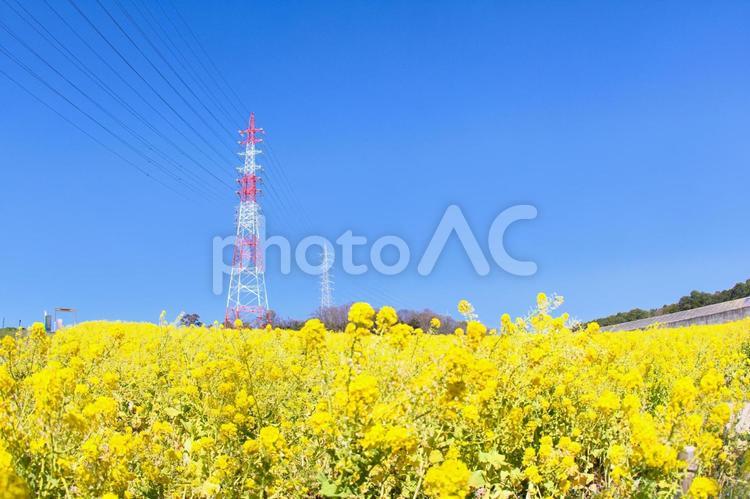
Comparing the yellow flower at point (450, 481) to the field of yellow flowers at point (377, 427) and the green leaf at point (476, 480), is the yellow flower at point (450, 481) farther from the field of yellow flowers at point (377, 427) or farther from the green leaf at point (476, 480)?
the green leaf at point (476, 480)

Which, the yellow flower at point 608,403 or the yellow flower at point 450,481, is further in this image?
the yellow flower at point 608,403

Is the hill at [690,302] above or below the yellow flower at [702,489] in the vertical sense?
above

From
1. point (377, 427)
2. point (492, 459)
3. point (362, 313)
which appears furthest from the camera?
point (492, 459)

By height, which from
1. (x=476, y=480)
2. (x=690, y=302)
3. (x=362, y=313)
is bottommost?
(x=476, y=480)

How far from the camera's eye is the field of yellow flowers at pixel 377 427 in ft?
8.63

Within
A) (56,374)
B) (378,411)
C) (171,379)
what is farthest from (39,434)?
(171,379)

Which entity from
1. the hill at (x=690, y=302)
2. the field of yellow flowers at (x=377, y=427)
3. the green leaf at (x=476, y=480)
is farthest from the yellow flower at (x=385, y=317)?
the hill at (x=690, y=302)

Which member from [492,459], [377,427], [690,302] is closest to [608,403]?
[492,459]

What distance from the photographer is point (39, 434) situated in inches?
118

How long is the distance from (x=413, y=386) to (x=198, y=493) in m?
1.34

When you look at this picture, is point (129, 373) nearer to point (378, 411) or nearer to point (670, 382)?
point (378, 411)

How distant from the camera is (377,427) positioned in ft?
7.89

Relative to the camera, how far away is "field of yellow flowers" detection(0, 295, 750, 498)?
2.63 m

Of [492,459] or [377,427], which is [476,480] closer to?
[492,459]
